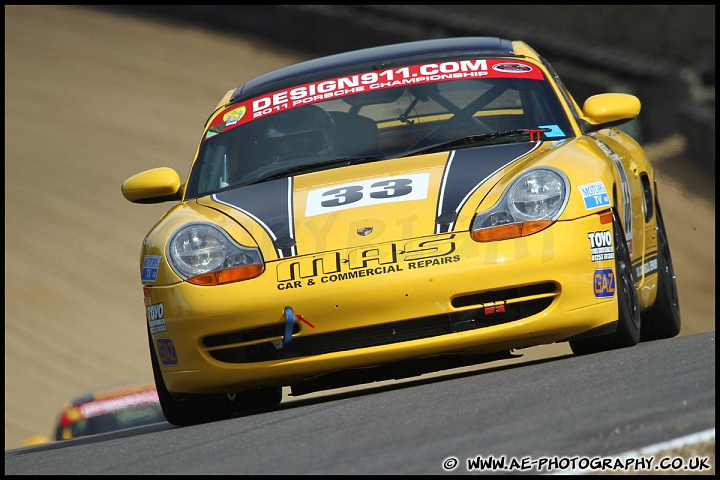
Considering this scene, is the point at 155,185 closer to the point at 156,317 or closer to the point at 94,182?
the point at 156,317

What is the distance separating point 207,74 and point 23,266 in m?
7.82

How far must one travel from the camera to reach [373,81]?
6.67 m

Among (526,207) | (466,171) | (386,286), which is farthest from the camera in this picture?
(466,171)

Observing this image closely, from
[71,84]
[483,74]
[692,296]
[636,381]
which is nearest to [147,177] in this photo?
[483,74]

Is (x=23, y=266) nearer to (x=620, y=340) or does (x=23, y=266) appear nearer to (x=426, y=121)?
(x=426, y=121)

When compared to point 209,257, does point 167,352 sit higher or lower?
lower

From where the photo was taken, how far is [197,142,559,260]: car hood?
5250 millimetres

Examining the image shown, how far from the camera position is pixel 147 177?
6.39 meters

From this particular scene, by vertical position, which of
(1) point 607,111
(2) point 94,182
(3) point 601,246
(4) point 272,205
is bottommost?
(2) point 94,182

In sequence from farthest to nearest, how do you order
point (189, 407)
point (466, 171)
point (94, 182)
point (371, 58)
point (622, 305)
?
1. point (94, 182)
2. point (371, 58)
3. point (189, 407)
4. point (466, 171)
5. point (622, 305)

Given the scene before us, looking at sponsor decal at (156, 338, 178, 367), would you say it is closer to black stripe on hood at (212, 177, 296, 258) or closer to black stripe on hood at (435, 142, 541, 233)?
black stripe on hood at (212, 177, 296, 258)

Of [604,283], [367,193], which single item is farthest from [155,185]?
[604,283]

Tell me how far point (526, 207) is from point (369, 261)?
651mm

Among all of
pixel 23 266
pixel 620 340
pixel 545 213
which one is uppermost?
pixel 545 213
